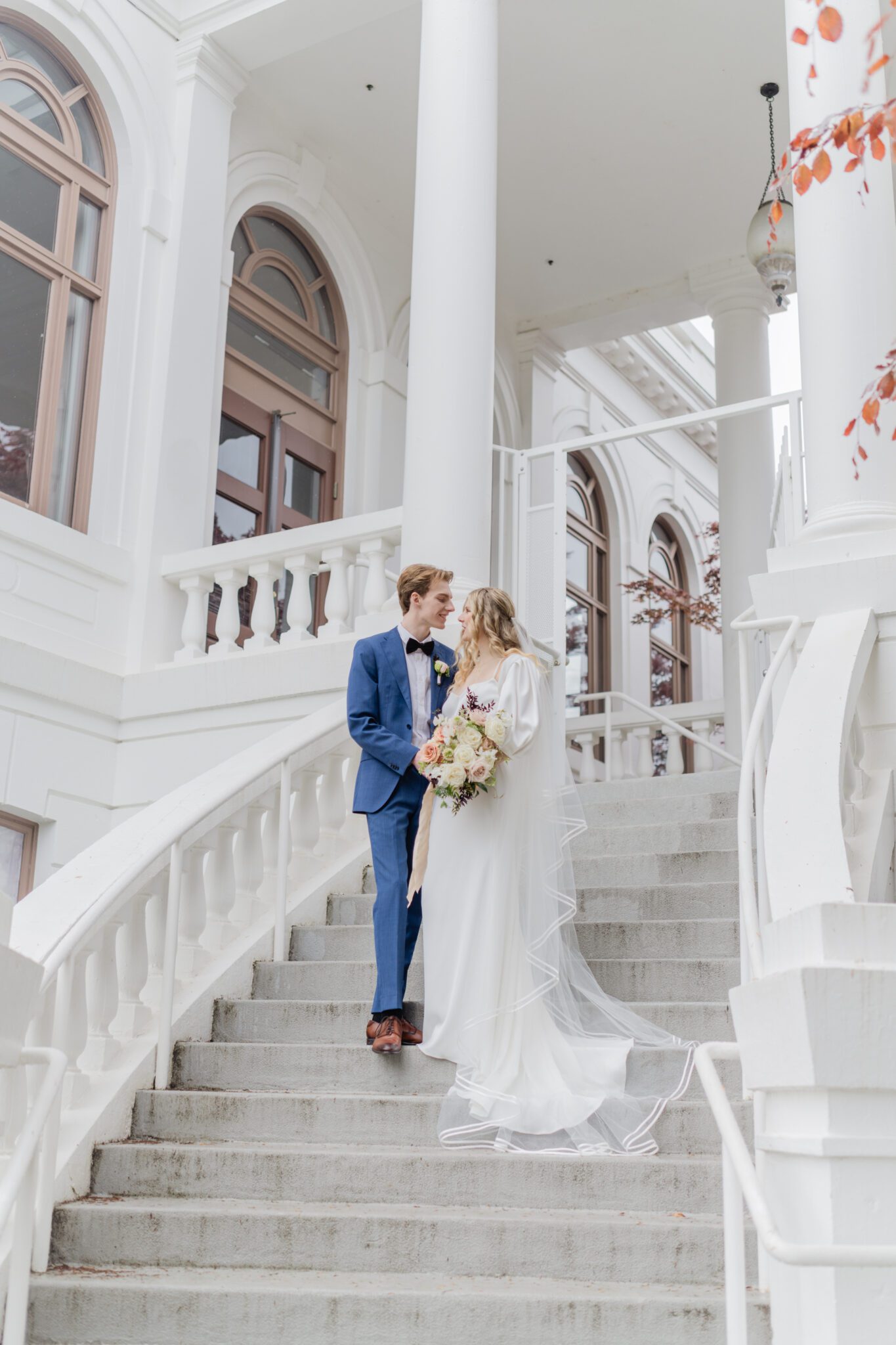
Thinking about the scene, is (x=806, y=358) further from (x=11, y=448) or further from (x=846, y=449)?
(x=11, y=448)

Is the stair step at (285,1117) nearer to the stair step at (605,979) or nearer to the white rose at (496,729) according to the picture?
the stair step at (605,979)

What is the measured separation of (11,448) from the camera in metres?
8.63

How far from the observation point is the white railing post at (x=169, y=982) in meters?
5.11

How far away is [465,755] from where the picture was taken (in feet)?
16.0

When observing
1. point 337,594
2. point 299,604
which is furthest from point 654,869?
point 299,604

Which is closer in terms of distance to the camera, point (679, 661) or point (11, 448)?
point (11, 448)

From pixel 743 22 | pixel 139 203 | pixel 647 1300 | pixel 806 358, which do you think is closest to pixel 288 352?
pixel 139 203

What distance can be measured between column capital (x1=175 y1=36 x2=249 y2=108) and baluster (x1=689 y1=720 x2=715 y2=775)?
21.2ft

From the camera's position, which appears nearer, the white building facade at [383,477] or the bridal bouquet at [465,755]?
the white building facade at [383,477]

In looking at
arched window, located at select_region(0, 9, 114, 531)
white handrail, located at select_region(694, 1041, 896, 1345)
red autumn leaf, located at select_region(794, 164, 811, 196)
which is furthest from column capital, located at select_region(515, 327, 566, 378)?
white handrail, located at select_region(694, 1041, 896, 1345)

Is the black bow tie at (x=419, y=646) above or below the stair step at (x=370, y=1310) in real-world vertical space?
above

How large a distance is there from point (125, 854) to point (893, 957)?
3280 mm

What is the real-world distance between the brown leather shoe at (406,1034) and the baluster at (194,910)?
39.8 inches

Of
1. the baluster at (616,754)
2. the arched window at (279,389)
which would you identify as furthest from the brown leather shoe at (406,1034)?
the baluster at (616,754)
